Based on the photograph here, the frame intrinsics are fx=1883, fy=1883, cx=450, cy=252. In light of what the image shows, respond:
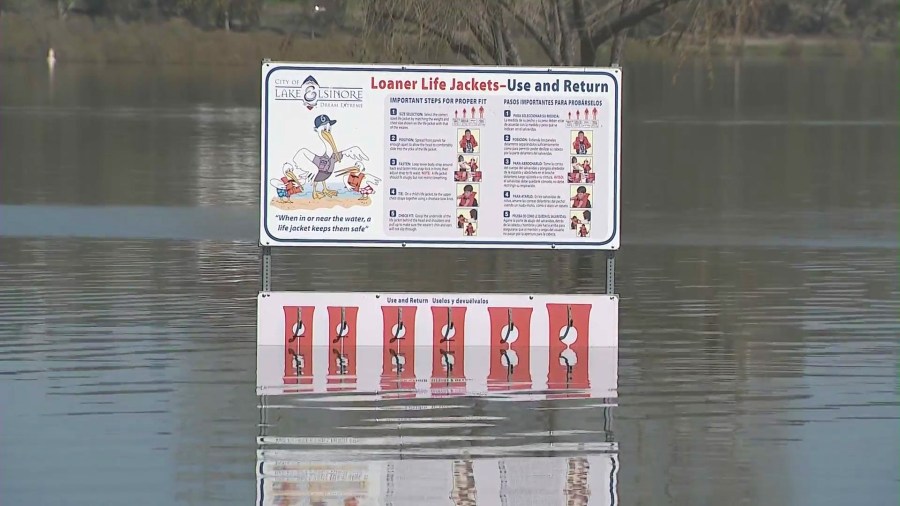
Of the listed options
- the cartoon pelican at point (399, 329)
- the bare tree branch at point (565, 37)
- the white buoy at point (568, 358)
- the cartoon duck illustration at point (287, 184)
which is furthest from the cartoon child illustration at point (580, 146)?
the bare tree branch at point (565, 37)

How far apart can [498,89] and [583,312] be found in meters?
1.64

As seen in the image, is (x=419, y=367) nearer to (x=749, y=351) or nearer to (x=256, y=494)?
(x=749, y=351)

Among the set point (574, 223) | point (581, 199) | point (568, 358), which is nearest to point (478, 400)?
point (568, 358)

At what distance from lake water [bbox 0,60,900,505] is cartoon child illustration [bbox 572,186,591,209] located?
1.03m

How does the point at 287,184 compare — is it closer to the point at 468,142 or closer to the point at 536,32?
the point at 468,142

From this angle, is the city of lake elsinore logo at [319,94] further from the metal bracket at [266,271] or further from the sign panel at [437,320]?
the sign panel at [437,320]

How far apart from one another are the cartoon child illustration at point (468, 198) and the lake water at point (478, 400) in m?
1.44

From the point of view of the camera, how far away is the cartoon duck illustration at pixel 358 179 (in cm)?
1295

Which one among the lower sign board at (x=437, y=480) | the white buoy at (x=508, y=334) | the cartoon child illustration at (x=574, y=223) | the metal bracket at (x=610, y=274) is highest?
the cartoon child illustration at (x=574, y=223)

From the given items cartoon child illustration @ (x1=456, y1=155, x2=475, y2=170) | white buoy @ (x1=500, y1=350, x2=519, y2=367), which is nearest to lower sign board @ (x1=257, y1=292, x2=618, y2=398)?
white buoy @ (x1=500, y1=350, x2=519, y2=367)

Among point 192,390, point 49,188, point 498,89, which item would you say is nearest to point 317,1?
point 49,188

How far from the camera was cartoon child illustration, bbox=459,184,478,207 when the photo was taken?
12.9m

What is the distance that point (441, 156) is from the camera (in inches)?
512

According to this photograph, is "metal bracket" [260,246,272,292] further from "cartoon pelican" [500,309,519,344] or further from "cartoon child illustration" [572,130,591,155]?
"cartoon child illustration" [572,130,591,155]
